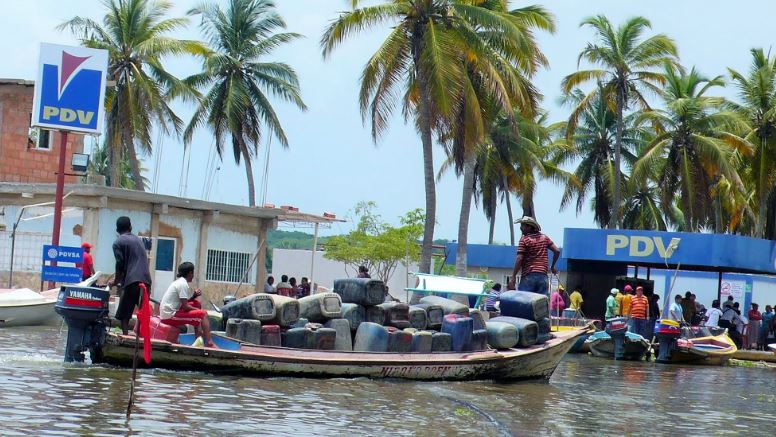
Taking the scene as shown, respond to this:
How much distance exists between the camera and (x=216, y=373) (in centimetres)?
1409

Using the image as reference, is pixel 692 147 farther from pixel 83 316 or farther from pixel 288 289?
pixel 83 316

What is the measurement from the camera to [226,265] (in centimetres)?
3117

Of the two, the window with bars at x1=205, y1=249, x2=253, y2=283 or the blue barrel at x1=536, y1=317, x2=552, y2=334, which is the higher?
the window with bars at x1=205, y1=249, x2=253, y2=283

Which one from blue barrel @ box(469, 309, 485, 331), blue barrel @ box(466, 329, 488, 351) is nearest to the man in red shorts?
blue barrel @ box(466, 329, 488, 351)

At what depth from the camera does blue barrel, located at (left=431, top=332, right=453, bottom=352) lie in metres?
15.8

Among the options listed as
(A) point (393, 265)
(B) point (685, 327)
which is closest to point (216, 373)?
(B) point (685, 327)

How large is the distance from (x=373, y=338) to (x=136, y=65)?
77.7 feet

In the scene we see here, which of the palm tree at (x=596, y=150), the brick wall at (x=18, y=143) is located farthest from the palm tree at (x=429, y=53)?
the palm tree at (x=596, y=150)

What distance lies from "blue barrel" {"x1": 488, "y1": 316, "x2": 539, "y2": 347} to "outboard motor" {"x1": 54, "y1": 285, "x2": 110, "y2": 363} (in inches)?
232

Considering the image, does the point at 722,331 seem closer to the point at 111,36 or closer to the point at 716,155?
the point at 716,155

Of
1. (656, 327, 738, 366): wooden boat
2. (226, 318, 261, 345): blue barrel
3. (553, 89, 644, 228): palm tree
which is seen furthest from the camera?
(553, 89, 644, 228): palm tree

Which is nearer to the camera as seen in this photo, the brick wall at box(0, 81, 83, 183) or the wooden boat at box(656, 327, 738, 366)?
the wooden boat at box(656, 327, 738, 366)

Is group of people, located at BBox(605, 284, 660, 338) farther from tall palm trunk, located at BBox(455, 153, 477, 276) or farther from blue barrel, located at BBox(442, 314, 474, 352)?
blue barrel, located at BBox(442, 314, 474, 352)

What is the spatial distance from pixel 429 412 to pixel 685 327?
15.6 m
